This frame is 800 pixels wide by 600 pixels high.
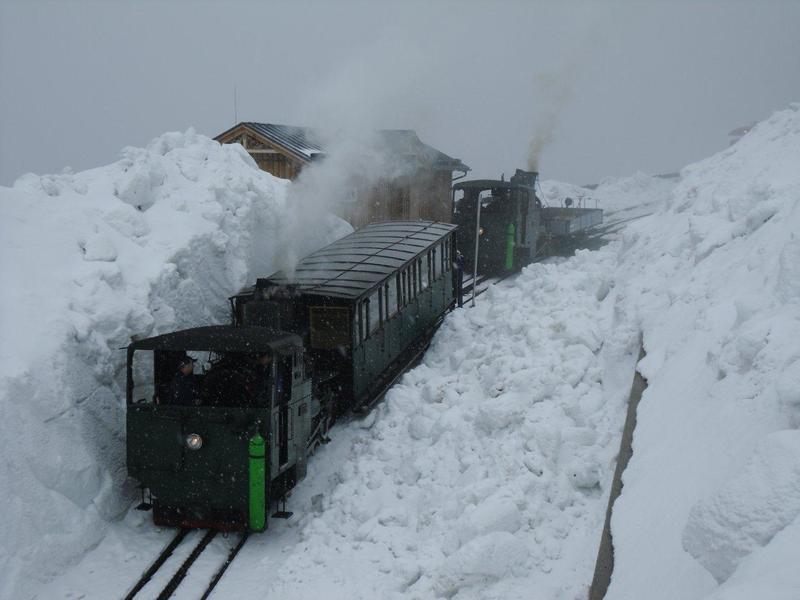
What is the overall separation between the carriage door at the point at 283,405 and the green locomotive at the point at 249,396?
1 centimetres

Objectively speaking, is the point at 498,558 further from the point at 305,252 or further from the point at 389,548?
the point at 305,252

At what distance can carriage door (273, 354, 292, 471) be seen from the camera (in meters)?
8.66

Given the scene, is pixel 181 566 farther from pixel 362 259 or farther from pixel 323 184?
pixel 323 184

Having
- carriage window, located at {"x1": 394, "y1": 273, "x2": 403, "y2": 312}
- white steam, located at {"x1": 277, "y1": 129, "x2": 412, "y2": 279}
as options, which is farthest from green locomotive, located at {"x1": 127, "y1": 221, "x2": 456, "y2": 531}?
white steam, located at {"x1": 277, "y1": 129, "x2": 412, "y2": 279}

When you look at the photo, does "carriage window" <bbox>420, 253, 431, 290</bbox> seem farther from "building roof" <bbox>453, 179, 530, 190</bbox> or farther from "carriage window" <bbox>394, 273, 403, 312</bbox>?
"building roof" <bbox>453, 179, 530, 190</bbox>

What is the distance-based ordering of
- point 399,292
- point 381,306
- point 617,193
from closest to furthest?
point 381,306 < point 399,292 < point 617,193

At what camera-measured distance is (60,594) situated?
7.44m

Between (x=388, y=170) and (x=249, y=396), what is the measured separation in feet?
43.8

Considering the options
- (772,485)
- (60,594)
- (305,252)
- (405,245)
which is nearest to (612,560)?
(772,485)

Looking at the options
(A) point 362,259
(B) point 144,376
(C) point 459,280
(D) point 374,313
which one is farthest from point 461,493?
(C) point 459,280

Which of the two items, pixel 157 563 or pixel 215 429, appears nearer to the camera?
pixel 157 563

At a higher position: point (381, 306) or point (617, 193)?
point (617, 193)

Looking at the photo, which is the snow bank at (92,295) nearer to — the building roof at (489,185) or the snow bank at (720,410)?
the snow bank at (720,410)

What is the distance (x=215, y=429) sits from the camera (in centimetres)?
833
